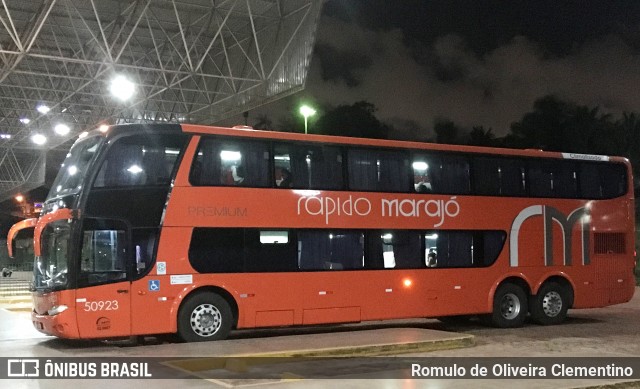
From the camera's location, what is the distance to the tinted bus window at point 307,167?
41.5 ft

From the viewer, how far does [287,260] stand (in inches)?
498

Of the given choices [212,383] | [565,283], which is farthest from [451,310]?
[212,383]

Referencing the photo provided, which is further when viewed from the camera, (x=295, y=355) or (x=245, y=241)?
(x=245, y=241)

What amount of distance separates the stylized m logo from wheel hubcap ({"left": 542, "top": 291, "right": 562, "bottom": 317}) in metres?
0.70

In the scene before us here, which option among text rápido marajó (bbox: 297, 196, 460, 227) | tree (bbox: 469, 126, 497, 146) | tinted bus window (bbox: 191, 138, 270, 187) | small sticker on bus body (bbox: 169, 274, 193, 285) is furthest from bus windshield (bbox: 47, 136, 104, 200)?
tree (bbox: 469, 126, 497, 146)

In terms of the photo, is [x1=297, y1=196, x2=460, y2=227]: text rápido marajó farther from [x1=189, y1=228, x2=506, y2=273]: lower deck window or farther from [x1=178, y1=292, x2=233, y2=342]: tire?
[x1=178, y1=292, x2=233, y2=342]: tire

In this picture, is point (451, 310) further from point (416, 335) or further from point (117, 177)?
point (117, 177)

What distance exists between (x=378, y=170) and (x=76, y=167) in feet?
17.5

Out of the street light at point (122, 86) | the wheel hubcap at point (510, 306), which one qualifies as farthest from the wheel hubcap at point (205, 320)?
the street light at point (122, 86)

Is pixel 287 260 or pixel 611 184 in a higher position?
pixel 611 184

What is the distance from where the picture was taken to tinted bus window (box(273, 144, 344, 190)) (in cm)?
1264

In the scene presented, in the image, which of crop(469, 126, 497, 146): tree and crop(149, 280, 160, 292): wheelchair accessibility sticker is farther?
crop(469, 126, 497, 146): tree

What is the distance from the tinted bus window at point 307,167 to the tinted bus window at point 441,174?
171cm

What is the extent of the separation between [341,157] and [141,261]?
404 centimetres
